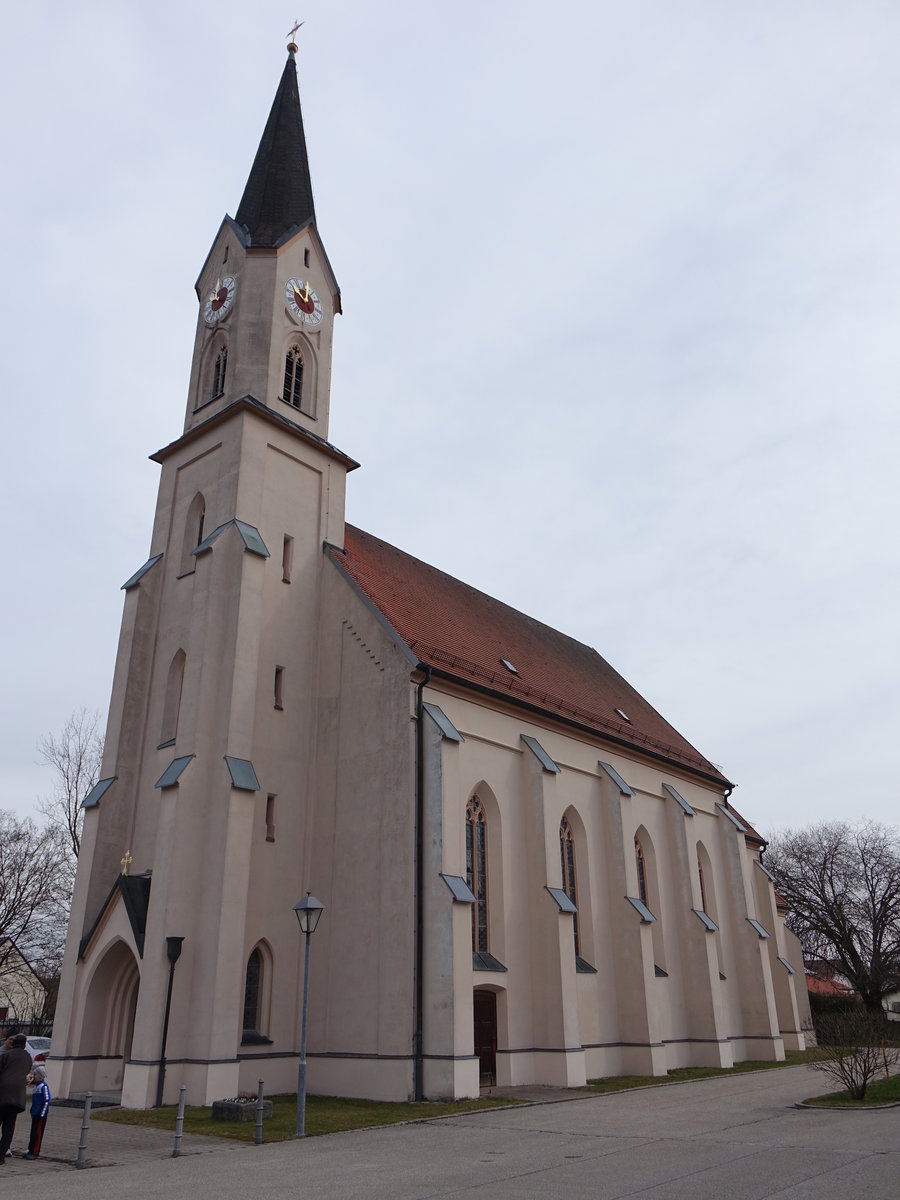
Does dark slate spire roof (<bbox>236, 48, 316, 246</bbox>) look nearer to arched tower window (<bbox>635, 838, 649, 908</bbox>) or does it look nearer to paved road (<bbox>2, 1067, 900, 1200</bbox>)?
arched tower window (<bbox>635, 838, 649, 908</bbox>)

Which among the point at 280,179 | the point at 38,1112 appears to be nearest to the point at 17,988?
the point at 280,179

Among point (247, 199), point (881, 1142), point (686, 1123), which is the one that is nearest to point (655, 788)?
point (686, 1123)

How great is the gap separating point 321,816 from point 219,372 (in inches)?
498

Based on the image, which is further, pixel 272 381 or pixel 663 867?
pixel 663 867

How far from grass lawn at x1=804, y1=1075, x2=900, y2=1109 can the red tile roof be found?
1113 cm

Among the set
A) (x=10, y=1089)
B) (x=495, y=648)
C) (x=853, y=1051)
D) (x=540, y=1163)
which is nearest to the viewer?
(x=540, y=1163)

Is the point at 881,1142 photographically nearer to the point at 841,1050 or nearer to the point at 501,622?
the point at 841,1050

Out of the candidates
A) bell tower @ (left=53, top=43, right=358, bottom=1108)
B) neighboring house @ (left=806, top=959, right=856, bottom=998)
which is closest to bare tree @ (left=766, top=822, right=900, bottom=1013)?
neighboring house @ (left=806, top=959, right=856, bottom=998)

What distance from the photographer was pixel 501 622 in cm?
3138

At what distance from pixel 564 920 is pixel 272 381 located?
15.7 meters

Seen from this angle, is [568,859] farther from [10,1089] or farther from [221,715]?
[10,1089]

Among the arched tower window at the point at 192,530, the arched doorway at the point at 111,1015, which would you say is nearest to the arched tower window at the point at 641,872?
Result: the arched doorway at the point at 111,1015

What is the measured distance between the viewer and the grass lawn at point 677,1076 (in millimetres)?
21945

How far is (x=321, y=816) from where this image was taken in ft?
71.3
